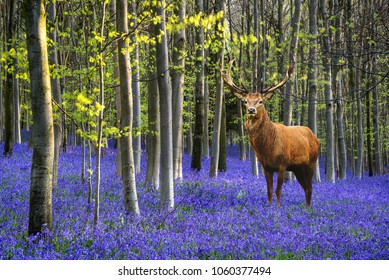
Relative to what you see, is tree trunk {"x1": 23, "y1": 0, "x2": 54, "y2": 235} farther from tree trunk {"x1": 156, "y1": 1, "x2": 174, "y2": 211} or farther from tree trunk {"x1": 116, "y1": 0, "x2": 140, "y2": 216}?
tree trunk {"x1": 156, "y1": 1, "x2": 174, "y2": 211}

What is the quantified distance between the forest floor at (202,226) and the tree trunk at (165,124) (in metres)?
0.38

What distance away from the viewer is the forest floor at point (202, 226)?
5.88 m

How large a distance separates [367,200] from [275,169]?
3.98 metres

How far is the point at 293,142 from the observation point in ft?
35.7

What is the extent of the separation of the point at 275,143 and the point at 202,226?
11.6 ft

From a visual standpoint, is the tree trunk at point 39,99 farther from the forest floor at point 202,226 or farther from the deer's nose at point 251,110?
the deer's nose at point 251,110

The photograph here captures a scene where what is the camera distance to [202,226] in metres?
7.92

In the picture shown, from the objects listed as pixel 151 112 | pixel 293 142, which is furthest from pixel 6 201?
pixel 293 142

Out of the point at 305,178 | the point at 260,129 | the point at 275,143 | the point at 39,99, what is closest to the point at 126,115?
the point at 39,99

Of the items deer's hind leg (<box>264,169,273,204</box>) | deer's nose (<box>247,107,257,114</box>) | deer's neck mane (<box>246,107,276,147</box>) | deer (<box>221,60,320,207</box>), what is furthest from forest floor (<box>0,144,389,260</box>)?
deer's nose (<box>247,107,257,114</box>)

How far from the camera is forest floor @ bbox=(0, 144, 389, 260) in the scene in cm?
588

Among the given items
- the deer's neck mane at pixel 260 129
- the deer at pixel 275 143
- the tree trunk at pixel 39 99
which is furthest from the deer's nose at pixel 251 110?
the tree trunk at pixel 39 99
